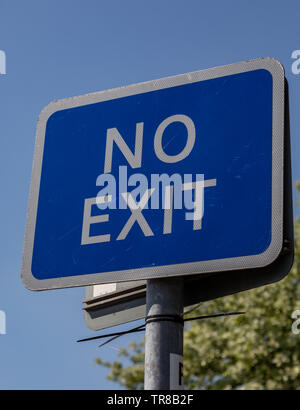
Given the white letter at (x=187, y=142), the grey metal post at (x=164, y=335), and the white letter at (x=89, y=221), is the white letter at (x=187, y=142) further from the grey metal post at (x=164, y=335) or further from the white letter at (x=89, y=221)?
the grey metal post at (x=164, y=335)

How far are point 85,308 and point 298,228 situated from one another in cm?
1094

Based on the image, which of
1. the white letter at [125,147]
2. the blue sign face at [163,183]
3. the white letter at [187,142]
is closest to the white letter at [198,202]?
the blue sign face at [163,183]

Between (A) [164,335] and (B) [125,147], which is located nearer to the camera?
(A) [164,335]

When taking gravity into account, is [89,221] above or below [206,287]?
above

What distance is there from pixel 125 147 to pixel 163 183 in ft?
0.79

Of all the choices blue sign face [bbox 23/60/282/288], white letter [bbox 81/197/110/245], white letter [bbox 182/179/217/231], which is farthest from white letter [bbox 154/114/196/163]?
white letter [bbox 81/197/110/245]

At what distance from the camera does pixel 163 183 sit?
2.26 meters

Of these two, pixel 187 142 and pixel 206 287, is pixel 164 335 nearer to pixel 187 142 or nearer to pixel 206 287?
pixel 206 287

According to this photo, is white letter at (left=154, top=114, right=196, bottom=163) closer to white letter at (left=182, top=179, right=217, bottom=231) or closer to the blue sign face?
the blue sign face

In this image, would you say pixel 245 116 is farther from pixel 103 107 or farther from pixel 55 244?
pixel 55 244

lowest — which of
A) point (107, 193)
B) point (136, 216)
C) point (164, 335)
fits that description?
point (164, 335)

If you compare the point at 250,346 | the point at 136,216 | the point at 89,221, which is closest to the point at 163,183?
the point at 136,216

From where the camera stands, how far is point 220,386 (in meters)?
11.6
